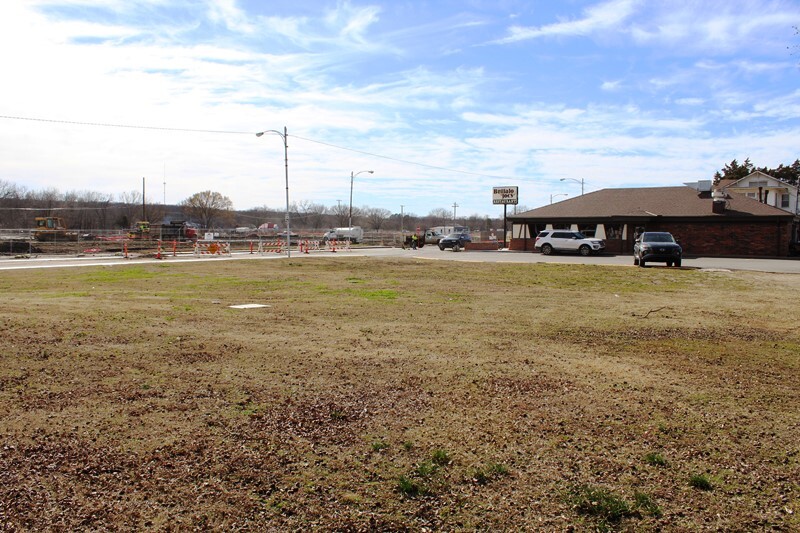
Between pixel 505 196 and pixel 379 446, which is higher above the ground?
pixel 505 196

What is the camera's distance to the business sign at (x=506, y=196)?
62.8 meters

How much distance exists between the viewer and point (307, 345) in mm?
8742

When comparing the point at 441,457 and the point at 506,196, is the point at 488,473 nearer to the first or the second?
the point at 441,457

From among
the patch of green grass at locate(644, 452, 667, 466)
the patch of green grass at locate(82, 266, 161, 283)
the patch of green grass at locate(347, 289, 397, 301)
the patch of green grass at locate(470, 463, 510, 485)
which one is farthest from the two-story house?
the patch of green grass at locate(470, 463, 510, 485)

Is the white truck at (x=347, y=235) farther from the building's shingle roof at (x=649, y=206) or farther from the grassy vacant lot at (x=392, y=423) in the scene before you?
the grassy vacant lot at (x=392, y=423)

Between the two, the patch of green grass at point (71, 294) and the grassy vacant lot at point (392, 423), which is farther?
the patch of green grass at point (71, 294)

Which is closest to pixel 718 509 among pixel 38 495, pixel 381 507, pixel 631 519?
pixel 631 519

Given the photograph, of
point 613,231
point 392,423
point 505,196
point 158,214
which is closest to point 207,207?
point 158,214

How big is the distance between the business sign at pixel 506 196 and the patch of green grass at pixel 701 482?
5949 cm

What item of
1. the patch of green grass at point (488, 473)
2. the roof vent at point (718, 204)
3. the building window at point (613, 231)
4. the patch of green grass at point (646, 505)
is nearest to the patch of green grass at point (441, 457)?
the patch of green grass at point (488, 473)

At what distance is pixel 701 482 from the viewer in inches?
173

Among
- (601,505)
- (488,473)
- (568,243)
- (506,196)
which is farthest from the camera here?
(506,196)

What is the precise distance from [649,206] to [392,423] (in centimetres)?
4786

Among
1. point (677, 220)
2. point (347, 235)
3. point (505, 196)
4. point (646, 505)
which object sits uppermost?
point (505, 196)
